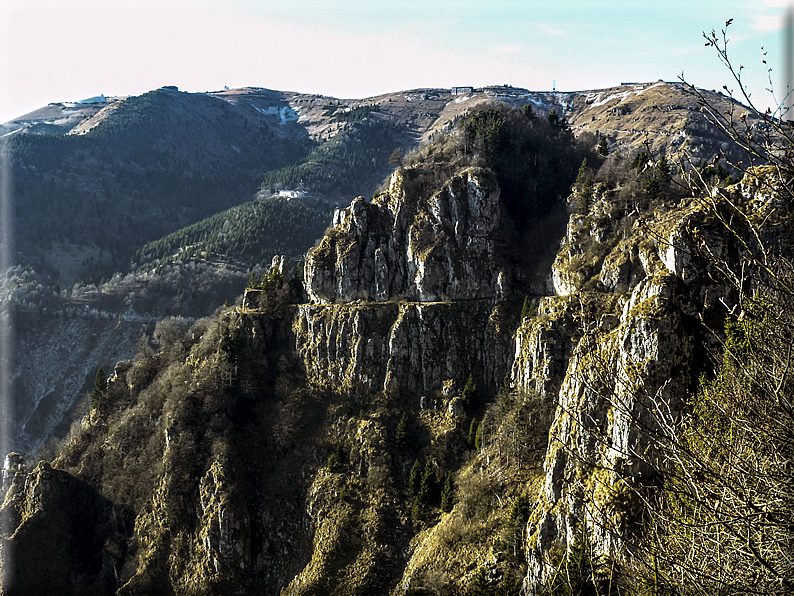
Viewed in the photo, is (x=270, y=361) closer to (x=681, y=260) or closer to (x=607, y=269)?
(x=607, y=269)

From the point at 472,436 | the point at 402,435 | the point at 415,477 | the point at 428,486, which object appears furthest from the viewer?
the point at 402,435

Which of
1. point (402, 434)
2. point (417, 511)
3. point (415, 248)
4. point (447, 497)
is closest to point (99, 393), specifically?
point (402, 434)

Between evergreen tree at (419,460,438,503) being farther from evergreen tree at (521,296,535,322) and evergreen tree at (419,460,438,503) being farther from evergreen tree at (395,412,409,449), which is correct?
evergreen tree at (521,296,535,322)

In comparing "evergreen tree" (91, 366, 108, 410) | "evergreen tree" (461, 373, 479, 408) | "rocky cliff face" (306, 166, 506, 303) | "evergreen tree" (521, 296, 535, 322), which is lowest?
"evergreen tree" (91, 366, 108, 410)

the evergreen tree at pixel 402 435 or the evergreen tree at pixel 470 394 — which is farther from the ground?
the evergreen tree at pixel 470 394

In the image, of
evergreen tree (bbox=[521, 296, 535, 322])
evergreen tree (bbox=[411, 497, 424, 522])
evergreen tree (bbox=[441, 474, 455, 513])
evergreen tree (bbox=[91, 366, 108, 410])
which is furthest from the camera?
evergreen tree (bbox=[91, 366, 108, 410])

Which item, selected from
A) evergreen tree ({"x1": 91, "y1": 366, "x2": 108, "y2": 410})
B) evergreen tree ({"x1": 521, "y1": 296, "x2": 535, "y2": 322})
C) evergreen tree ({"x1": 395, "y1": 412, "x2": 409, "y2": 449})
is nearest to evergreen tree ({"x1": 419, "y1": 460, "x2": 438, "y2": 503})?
evergreen tree ({"x1": 395, "y1": 412, "x2": 409, "y2": 449})

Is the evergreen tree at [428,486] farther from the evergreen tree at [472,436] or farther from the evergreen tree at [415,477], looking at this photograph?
the evergreen tree at [472,436]

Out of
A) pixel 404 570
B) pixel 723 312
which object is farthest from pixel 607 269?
pixel 404 570

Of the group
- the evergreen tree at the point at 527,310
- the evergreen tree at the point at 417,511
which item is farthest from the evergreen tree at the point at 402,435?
the evergreen tree at the point at 527,310

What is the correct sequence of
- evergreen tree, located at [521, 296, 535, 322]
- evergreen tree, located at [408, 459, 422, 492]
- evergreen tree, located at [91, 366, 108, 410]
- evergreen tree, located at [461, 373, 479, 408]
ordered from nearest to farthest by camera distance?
evergreen tree, located at [408, 459, 422, 492] → evergreen tree, located at [521, 296, 535, 322] → evergreen tree, located at [461, 373, 479, 408] → evergreen tree, located at [91, 366, 108, 410]

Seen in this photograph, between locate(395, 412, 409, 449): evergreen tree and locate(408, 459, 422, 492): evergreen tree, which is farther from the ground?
locate(395, 412, 409, 449): evergreen tree

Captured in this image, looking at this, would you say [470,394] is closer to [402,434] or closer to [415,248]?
[402,434]
